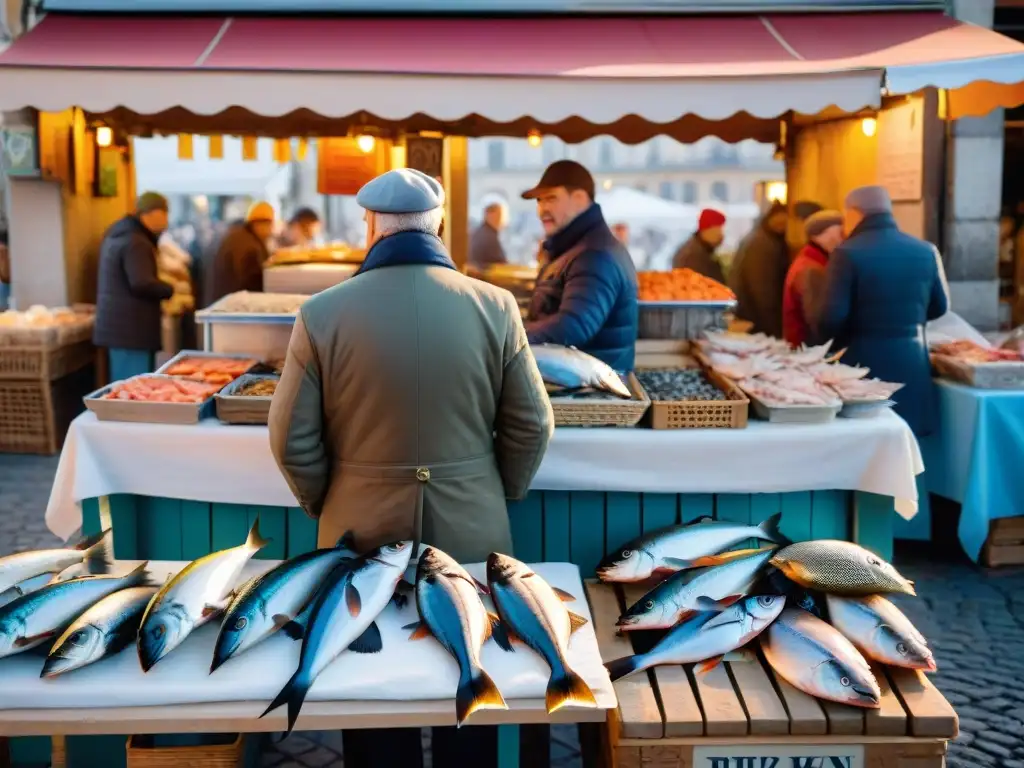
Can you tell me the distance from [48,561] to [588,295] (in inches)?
102

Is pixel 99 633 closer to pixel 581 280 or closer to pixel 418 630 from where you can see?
pixel 418 630

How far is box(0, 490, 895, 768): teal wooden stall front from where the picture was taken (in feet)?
14.6

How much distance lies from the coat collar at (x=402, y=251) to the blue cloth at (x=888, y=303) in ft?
11.9

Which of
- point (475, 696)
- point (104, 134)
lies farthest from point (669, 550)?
point (104, 134)

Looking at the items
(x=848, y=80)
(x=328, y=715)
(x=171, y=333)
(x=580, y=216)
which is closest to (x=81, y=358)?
(x=171, y=333)

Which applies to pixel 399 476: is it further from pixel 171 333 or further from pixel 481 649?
pixel 171 333

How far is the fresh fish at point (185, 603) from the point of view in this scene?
3.12 metres

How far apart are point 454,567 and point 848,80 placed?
11.3 ft

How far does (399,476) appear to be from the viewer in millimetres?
3533

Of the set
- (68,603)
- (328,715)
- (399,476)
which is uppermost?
(399,476)

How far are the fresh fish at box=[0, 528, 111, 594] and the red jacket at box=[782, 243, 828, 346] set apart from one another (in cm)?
511

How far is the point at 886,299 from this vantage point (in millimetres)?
6477

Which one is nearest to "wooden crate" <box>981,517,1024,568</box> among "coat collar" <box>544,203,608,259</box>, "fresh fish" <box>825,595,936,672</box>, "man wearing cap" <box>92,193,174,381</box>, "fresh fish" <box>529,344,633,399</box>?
"coat collar" <box>544,203,608,259</box>

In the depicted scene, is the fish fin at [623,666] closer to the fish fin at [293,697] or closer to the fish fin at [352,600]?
the fish fin at [352,600]
